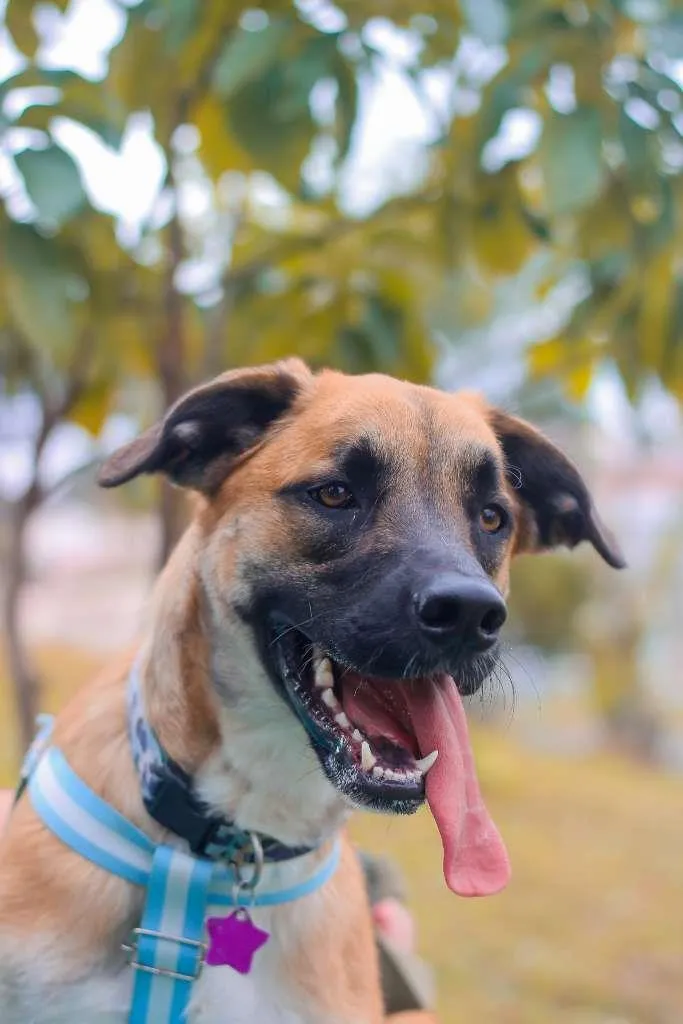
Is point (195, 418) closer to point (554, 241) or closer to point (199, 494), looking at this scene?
point (199, 494)

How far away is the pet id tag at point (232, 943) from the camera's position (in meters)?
2.06

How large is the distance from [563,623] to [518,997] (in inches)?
312

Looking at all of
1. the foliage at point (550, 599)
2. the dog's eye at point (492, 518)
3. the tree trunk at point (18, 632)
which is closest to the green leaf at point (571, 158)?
the dog's eye at point (492, 518)

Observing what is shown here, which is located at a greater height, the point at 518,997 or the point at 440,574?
the point at 440,574

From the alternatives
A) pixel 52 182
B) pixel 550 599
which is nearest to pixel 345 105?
pixel 52 182

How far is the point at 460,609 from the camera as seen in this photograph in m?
1.84

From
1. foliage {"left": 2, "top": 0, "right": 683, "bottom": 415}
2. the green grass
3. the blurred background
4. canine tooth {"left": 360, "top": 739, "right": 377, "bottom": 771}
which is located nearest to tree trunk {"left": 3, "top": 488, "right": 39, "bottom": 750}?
the blurred background

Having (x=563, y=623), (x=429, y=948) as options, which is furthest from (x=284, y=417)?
(x=563, y=623)

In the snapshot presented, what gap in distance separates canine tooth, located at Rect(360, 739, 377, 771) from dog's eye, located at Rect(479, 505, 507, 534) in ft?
1.87

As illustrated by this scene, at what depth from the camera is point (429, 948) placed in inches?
238

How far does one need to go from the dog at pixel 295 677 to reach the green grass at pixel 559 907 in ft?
11.1

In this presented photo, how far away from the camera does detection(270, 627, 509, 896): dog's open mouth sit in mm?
1950

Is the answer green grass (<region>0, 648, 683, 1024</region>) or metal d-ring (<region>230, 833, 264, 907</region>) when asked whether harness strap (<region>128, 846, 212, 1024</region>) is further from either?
green grass (<region>0, 648, 683, 1024</region>)

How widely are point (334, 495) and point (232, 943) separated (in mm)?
863
